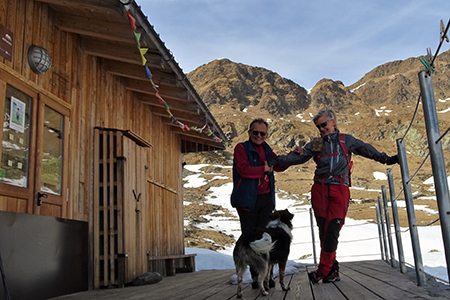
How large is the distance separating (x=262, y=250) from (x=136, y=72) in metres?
4.00

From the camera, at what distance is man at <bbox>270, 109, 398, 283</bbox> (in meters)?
3.97

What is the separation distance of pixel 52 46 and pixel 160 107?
3.48 metres

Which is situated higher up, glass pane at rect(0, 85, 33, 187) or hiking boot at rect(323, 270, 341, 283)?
glass pane at rect(0, 85, 33, 187)

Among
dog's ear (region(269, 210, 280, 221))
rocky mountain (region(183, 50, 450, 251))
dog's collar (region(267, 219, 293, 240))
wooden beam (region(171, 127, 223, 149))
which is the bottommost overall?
dog's collar (region(267, 219, 293, 240))

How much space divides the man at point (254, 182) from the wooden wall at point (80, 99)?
216 centimetres

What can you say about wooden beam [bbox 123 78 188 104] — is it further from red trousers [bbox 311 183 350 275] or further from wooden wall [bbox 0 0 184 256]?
red trousers [bbox 311 183 350 275]

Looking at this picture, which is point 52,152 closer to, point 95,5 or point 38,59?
point 38,59

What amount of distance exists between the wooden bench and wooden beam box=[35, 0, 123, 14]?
437cm

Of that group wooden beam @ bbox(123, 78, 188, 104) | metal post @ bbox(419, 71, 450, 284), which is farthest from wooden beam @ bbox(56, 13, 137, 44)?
metal post @ bbox(419, 71, 450, 284)

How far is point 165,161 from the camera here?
368 inches

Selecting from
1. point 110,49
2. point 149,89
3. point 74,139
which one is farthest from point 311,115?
point 74,139

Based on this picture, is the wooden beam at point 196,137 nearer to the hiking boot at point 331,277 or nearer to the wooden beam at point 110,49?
the wooden beam at point 110,49

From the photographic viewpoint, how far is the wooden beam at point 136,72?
621 cm

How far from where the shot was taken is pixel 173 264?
28.1 feet
